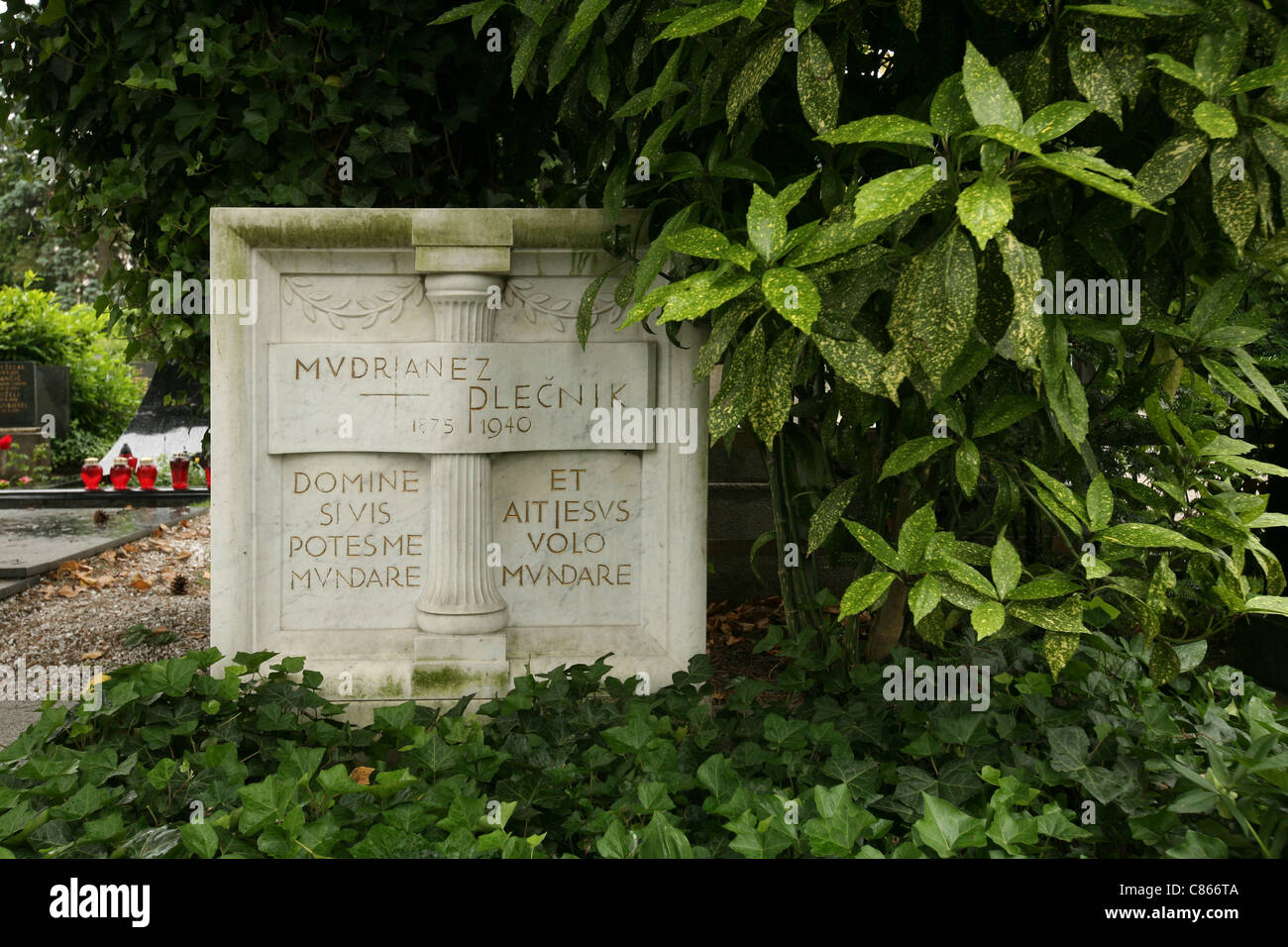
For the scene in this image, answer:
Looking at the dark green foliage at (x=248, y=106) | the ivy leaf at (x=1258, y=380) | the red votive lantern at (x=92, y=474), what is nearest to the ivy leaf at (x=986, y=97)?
the ivy leaf at (x=1258, y=380)

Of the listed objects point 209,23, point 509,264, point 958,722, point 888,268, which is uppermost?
point 209,23

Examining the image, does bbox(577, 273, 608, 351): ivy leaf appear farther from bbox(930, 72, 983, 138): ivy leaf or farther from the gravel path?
the gravel path

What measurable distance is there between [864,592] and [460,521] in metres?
1.47

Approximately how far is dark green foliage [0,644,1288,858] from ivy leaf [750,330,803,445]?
2.42 ft

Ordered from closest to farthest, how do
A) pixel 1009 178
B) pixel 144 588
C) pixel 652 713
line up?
pixel 1009 178 → pixel 652 713 → pixel 144 588

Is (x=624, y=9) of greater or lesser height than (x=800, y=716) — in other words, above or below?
above

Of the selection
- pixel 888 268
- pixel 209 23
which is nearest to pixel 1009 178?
pixel 888 268

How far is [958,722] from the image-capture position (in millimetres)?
2328

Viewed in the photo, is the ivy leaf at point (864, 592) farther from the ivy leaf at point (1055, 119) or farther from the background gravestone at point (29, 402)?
the background gravestone at point (29, 402)

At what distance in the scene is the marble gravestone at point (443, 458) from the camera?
2971mm

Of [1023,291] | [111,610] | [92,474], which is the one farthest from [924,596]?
[92,474]

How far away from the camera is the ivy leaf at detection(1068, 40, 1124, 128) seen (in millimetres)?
1699
